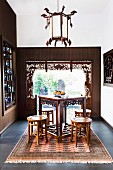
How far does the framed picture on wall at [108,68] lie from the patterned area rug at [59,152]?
74.6 inches

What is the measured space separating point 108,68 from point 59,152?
2970mm

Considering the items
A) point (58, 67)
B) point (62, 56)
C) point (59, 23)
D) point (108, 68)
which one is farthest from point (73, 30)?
point (59, 23)

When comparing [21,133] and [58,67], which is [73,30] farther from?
[21,133]

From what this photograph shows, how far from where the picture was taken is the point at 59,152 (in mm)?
3934

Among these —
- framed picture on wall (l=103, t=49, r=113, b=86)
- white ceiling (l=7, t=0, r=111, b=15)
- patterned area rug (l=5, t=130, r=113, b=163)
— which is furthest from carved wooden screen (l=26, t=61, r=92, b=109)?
patterned area rug (l=5, t=130, r=113, b=163)

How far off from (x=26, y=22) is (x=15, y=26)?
1.23ft

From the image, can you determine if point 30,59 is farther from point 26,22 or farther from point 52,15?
point 52,15

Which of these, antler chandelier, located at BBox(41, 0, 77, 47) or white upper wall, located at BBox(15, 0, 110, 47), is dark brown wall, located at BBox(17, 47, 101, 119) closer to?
white upper wall, located at BBox(15, 0, 110, 47)

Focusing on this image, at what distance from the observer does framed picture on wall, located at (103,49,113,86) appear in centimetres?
577

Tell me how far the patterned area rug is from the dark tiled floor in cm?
13

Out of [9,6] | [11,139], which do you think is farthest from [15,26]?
[11,139]

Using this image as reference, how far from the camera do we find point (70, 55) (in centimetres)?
697

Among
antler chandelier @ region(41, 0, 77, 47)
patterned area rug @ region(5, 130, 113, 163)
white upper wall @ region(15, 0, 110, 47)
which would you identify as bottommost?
patterned area rug @ region(5, 130, 113, 163)

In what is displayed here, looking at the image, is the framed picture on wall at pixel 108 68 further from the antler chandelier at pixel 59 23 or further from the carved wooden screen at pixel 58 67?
the antler chandelier at pixel 59 23
